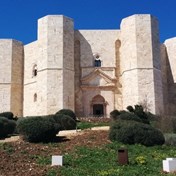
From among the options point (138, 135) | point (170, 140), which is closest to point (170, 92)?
point (170, 140)

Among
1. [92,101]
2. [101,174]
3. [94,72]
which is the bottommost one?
[101,174]

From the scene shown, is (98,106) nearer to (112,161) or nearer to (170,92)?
(170,92)

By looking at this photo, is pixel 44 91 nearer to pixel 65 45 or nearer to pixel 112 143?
pixel 65 45

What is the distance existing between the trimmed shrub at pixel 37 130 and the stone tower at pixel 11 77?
2490cm

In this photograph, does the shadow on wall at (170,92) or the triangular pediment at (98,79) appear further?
the shadow on wall at (170,92)

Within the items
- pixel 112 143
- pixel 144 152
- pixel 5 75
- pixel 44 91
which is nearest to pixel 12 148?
pixel 112 143

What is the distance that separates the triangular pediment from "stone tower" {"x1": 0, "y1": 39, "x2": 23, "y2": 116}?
27.6 ft

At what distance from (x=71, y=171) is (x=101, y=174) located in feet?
3.44

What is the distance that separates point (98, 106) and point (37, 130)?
23.3 m

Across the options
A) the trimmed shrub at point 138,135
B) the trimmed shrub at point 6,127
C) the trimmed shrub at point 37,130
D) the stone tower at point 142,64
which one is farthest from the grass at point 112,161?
the stone tower at point 142,64

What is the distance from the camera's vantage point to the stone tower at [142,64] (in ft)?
122

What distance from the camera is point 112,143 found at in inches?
667

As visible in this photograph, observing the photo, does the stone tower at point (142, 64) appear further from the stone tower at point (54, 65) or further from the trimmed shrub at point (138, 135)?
the trimmed shrub at point (138, 135)

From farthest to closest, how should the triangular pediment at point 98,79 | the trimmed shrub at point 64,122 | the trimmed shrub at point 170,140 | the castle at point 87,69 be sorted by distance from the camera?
1. the triangular pediment at point 98,79
2. the castle at point 87,69
3. the trimmed shrub at point 64,122
4. the trimmed shrub at point 170,140
